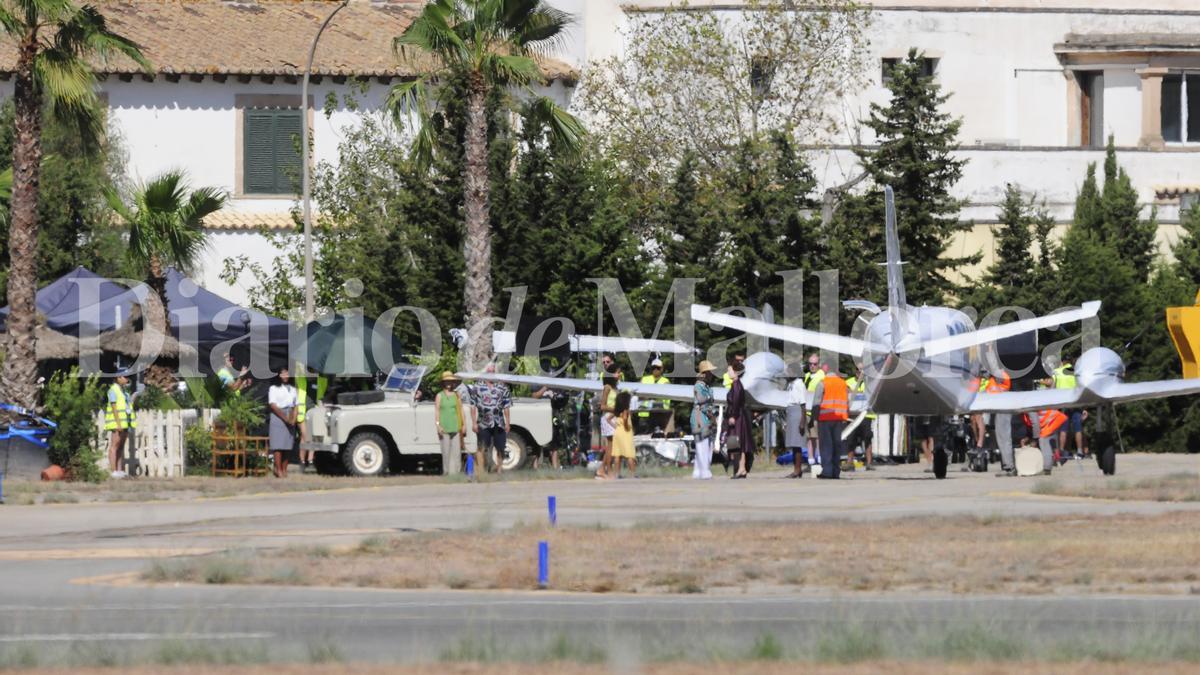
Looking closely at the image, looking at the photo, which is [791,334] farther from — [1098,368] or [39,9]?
[39,9]

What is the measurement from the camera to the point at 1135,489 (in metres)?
25.2

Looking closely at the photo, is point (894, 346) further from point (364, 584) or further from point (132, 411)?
point (364, 584)

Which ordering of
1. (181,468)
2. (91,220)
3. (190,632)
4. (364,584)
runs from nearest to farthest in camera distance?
1. (190,632)
2. (364,584)
3. (181,468)
4. (91,220)

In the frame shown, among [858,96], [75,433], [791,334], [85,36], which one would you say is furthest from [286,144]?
[791,334]

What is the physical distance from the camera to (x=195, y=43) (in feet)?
182

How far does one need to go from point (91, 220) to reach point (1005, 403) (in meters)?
26.2

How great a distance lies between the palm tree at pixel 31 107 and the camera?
3155 cm

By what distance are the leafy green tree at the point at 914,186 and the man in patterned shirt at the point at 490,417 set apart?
52.7ft

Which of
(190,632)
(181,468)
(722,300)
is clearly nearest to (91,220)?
(722,300)

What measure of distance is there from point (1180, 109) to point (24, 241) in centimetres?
3879

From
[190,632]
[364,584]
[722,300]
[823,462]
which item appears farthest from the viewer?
[722,300]

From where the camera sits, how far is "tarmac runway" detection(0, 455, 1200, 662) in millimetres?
12070

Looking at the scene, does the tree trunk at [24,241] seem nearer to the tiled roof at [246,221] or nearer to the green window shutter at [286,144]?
the tiled roof at [246,221]

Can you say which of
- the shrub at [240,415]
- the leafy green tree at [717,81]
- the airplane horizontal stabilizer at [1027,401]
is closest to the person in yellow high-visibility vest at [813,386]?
the airplane horizontal stabilizer at [1027,401]
